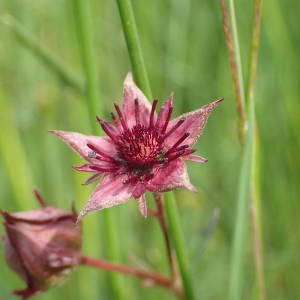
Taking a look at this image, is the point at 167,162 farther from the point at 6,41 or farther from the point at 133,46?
the point at 6,41

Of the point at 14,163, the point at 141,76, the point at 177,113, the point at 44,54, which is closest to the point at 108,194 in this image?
the point at 141,76

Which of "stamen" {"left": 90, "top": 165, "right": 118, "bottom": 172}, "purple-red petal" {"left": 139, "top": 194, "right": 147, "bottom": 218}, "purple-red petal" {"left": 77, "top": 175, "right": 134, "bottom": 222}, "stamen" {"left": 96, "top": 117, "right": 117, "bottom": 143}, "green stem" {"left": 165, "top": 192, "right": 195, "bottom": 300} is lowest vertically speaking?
"green stem" {"left": 165, "top": 192, "right": 195, "bottom": 300}

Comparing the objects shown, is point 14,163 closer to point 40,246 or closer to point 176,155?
point 40,246

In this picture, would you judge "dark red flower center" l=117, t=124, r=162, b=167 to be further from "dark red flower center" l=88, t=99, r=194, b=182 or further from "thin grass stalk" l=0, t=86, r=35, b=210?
"thin grass stalk" l=0, t=86, r=35, b=210

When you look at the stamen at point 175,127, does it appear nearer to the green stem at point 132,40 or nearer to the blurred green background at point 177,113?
the green stem at point 132,40

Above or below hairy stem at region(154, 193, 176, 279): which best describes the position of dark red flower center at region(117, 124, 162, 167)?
above

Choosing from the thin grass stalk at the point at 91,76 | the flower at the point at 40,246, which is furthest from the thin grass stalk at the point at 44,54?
the flower at the point at 40,246

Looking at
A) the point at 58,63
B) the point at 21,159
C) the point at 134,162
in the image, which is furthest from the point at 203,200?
the point at 134,162

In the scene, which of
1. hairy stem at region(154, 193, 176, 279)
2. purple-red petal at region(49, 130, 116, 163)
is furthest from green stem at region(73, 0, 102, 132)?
hairy stem at region(154, 193, 176, 279)
